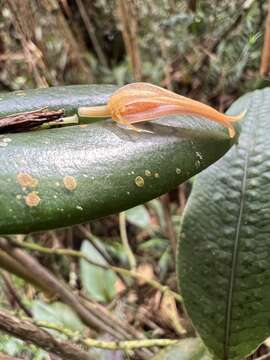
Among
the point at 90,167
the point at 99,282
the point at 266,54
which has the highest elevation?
the point at 90,167

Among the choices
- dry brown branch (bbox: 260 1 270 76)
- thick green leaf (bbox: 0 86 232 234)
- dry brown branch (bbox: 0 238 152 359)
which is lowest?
dry brown branch (bbox: 0 238 152 359)

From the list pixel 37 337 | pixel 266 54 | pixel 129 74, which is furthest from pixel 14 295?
pixel 129 74

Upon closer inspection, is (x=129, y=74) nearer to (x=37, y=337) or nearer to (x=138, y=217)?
(x=138, y=217)

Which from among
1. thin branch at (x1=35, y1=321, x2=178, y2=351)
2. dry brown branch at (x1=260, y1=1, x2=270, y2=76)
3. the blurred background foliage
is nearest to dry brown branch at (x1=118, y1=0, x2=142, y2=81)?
the blurred background foliage

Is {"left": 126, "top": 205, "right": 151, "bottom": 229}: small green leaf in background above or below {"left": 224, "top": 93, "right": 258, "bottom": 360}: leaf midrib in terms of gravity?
below

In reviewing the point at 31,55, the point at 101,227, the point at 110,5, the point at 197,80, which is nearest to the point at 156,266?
the point at 101,227

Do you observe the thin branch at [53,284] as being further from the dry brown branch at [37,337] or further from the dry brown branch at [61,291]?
the dry brown branch at [37,337]

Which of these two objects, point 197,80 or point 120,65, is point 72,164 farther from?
point 120,65

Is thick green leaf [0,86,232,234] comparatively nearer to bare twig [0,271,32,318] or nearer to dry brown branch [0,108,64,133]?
dry brown branch [0,108,64,133]
